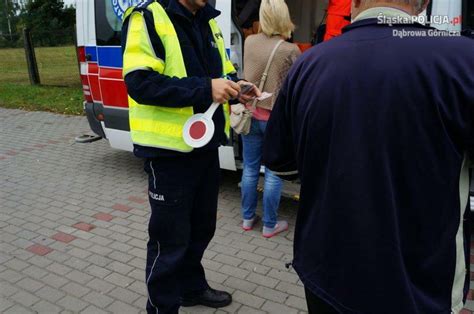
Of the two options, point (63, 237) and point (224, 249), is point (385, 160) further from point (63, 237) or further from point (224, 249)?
point (63, 237)

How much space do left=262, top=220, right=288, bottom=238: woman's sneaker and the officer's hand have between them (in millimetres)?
1836

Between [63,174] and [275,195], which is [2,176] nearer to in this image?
[63,174]

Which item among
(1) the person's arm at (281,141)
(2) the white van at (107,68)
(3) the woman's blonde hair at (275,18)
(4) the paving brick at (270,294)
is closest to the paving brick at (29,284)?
(4) the paving brick at (270,294)

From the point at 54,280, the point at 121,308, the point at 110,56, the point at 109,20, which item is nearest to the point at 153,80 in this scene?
the point at 121,308

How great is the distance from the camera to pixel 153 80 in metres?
1.96

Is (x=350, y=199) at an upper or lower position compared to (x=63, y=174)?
upper

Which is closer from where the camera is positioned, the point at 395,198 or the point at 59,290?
the point at 395,198

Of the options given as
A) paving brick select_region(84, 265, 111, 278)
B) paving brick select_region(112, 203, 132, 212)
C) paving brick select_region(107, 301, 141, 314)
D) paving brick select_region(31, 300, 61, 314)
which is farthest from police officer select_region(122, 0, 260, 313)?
paving brick select_region(112, 203, 132, 212)

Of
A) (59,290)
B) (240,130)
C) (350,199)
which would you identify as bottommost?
(59,290)

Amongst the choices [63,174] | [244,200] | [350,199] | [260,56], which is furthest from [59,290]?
[63,174]

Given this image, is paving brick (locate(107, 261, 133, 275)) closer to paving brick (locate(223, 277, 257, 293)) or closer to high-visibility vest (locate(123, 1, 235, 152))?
paving brick (locate(223, 277, 257, 293))

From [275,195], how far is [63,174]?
118 inches

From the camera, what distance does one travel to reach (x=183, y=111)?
210 centimetres

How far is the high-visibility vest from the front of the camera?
1978 millimetres
